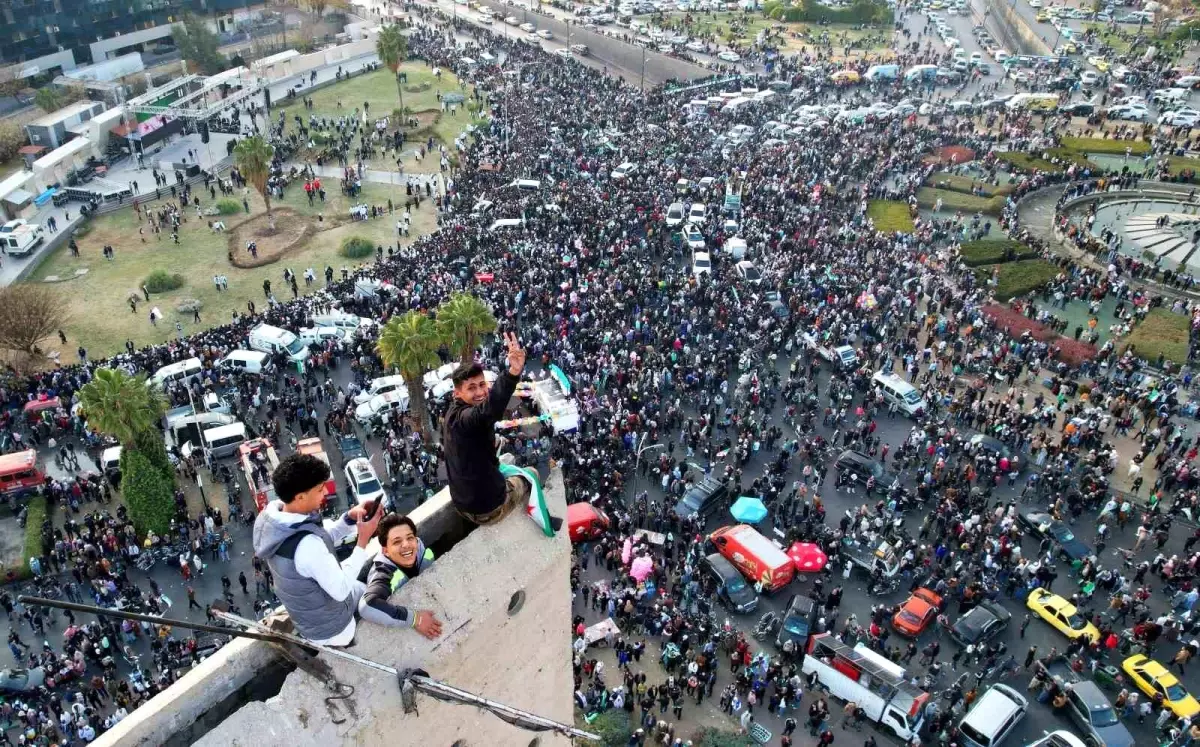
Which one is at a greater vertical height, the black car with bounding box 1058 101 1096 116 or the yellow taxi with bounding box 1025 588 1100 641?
the black car with bounding box 1058 101 1096 116

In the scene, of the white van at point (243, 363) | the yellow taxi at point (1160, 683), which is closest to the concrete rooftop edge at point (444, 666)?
the yellow taxi at point (1160, 683)

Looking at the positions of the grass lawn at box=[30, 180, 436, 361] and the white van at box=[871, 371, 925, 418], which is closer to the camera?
the white van at box=[871, 371, 925, 418]

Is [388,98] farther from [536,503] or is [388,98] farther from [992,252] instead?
[536,503]

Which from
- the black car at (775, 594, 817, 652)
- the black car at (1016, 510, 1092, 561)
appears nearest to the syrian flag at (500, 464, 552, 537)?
the black car at (775, 594, 817, 652)

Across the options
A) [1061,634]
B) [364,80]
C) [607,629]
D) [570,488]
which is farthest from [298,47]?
[1061,634]

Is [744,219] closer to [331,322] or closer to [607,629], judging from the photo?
[331,322]

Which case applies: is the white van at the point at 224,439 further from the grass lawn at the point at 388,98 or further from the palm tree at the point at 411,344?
the grass lawn at the point at 388,98

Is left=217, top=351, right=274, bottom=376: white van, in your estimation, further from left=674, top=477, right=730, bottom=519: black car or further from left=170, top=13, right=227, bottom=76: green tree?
left=170, top=13, right=227, bottom=76: green tree
